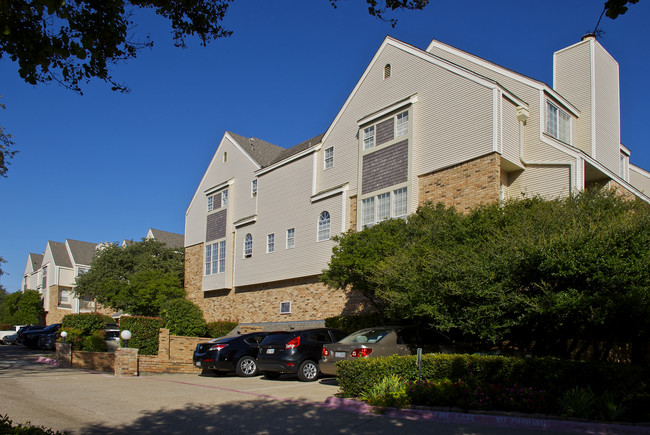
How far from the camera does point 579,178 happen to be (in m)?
19.1

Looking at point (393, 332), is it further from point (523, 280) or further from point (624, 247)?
point (624, 247)

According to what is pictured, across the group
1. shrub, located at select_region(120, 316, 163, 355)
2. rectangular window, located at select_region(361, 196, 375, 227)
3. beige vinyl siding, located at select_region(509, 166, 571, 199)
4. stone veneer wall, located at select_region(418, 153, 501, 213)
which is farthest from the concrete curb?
shrub, located at select_region(120, 316, 163, 355)

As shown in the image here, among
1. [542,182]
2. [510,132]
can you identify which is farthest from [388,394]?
[510,132]

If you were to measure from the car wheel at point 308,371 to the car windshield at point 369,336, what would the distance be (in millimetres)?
1864

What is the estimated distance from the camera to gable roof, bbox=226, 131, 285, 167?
3509cm

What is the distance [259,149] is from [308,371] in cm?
2354

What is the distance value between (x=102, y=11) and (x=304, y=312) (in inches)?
840

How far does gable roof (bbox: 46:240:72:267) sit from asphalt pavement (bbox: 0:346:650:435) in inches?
2096

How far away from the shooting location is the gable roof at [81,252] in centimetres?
6519

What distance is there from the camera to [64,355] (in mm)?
22359

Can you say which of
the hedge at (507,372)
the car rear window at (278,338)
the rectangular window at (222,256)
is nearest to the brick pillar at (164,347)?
the car rear window at (278,338)

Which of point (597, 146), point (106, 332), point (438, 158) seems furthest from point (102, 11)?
point (106, 332)

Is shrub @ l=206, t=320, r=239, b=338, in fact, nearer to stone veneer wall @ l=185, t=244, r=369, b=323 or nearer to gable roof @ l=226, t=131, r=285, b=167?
stone veneer wall @ l=185, t=244, r=369, b=323

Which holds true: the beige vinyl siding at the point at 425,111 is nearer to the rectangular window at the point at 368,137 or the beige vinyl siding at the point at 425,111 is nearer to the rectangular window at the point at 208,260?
the rectangular window at the point at 368,137
